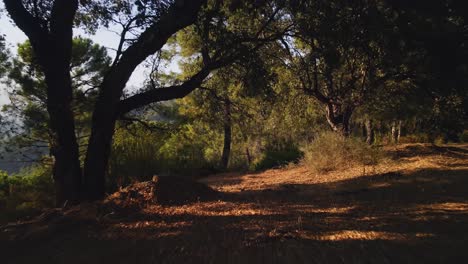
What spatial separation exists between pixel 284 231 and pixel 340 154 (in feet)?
17.7

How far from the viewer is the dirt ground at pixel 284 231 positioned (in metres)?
3.59

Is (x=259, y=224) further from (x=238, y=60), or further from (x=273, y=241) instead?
(x=238, y=60)

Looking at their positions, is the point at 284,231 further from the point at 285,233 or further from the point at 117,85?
the point at 117,85

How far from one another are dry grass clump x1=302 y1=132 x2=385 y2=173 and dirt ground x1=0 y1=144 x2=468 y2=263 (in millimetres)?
2400

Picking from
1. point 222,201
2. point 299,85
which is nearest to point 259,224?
point 222,201

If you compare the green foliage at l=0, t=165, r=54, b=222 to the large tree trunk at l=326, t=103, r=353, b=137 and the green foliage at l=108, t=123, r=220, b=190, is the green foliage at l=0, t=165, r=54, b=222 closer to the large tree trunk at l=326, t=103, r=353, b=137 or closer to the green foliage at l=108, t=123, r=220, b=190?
the green foliage at l=108, t=123, r=220, b=190

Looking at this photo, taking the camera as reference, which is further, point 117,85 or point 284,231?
point 117,85

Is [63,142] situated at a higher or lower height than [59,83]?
lower

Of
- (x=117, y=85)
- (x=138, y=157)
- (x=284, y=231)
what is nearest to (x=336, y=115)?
(x=138, y=157)

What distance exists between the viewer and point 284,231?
4.15m

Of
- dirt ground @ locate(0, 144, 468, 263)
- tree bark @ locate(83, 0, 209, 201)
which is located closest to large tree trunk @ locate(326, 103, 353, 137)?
dirt ground @ locate(0, 144, 468, 263)

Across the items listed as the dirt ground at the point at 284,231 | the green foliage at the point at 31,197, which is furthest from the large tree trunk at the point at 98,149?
the green foliage at the point at 31,197

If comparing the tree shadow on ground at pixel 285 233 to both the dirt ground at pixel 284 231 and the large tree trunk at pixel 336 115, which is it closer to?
the dirt ground at pixel 284 231

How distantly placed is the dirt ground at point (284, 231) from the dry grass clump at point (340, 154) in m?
2.40
